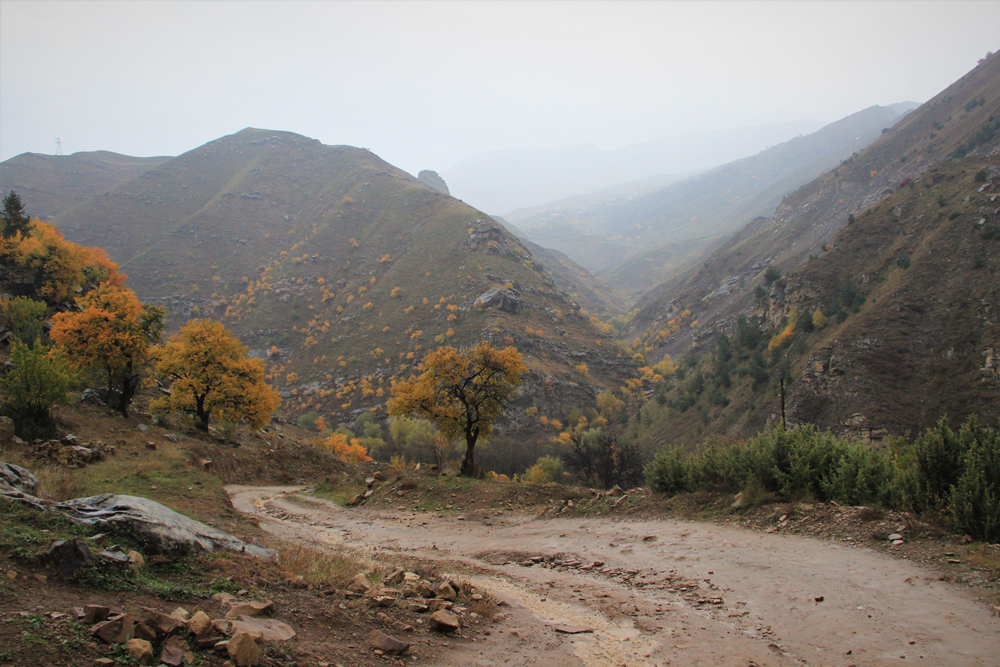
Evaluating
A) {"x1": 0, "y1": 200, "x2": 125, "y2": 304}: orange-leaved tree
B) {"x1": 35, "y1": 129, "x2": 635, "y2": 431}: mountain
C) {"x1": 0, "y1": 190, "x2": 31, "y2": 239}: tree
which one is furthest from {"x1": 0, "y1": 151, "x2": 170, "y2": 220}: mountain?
{"x1": 0, "y1": 200, "x2": 125, "y2": 304}: orange-leaved tree

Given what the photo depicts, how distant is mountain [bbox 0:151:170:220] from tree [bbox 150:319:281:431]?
11803cm

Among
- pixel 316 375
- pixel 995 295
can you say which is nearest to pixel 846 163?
pixel 995 295

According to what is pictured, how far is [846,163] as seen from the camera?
11644 cm

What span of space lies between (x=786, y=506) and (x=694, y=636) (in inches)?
246

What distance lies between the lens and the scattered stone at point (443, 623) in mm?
5852

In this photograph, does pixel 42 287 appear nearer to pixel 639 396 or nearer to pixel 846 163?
pixel 639 396

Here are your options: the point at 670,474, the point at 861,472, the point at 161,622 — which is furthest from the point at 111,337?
the point at 861,472

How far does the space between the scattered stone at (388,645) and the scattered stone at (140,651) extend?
210cm

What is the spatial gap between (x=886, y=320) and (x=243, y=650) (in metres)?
58.5

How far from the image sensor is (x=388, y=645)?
16.2 feet

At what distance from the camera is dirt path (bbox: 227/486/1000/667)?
570 centimetres

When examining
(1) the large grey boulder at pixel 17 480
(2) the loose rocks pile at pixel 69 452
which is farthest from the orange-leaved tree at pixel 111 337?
(1) the large grey boulder at pixel 17 480

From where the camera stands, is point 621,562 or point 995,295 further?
point 995,295

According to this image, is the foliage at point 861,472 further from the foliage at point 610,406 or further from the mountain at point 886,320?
the foliage at point 610,406
